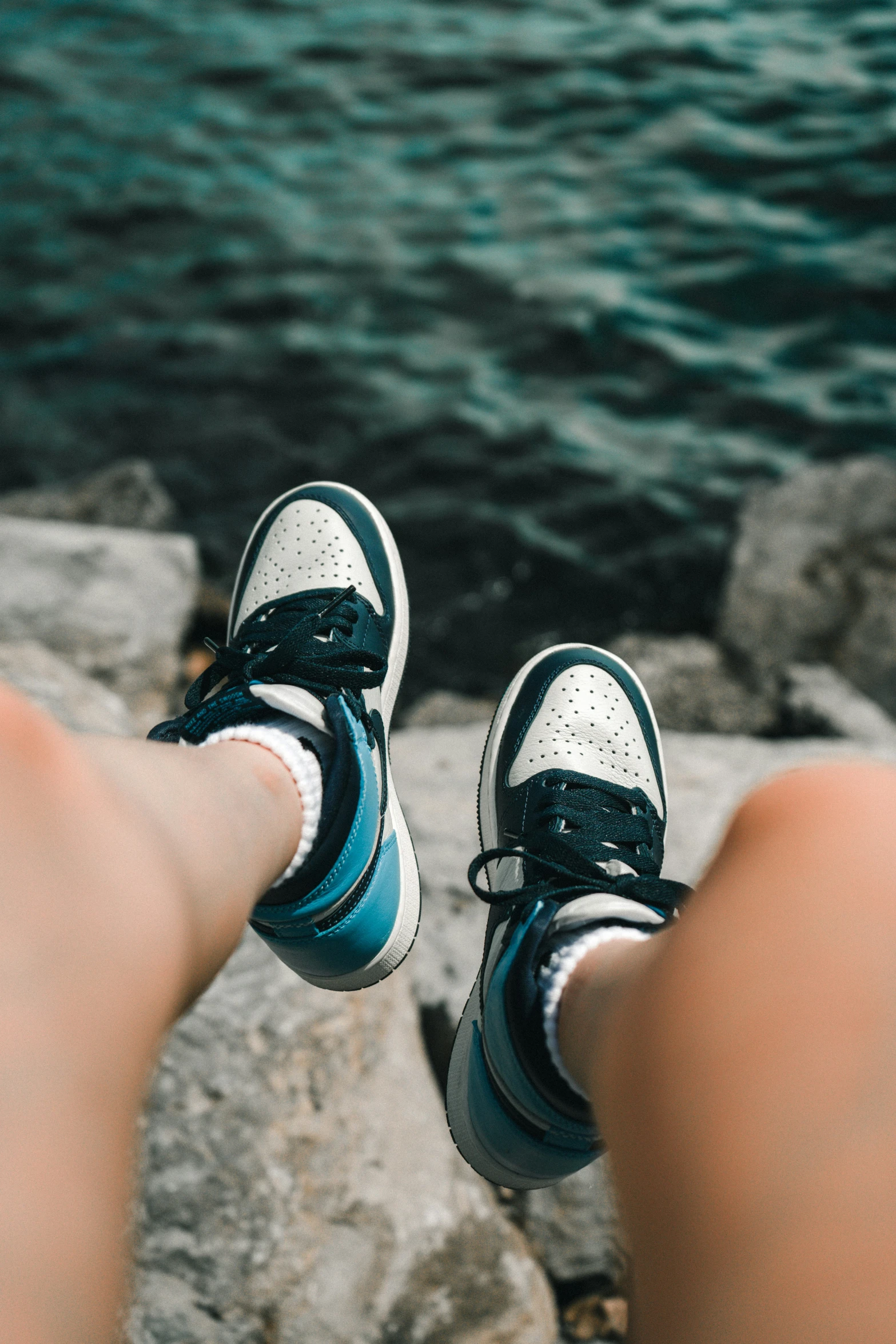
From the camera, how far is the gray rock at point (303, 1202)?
5.82ft

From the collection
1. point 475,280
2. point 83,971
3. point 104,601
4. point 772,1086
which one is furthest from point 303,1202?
point 475,280

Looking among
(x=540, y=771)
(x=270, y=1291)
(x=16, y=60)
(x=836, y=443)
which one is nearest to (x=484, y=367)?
(x=836, y=443)

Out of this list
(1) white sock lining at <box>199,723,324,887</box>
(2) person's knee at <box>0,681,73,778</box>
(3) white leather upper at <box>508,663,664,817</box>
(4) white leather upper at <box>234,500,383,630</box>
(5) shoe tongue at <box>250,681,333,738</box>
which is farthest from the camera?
(4) white leather upper at <box>234,500,383,630</box>

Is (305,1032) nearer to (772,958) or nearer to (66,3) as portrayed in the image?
(772,958)

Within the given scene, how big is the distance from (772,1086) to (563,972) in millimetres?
696

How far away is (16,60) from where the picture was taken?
820 centimetres

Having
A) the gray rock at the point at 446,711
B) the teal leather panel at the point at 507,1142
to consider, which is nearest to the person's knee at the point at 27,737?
the teal leather panel at the point at 507,1142

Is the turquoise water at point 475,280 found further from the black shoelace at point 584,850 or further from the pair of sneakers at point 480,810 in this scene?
the black shoelace at point 584,850

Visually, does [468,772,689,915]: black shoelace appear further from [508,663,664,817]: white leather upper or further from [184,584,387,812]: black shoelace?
[184,584,387,812]: black shoelace

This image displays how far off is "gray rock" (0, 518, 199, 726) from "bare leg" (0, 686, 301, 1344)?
1.86 meters

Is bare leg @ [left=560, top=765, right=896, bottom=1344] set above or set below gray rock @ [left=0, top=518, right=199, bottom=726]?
above

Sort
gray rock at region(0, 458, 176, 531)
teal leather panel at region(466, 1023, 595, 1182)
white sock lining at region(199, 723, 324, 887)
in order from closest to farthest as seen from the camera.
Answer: teal leather panel at region(466, 1023, 595, 1182)
white sock lining at region(199, 723, 324, 887)
gray rock at region(0, 458, 176, 531)

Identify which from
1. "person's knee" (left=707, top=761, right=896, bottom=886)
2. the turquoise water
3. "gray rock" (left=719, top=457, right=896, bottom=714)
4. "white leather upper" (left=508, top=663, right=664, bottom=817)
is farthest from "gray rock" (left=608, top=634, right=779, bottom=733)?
"person's knee" (left=707, top=761, right=896, bottom=886)

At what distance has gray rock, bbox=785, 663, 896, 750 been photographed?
3381mm
